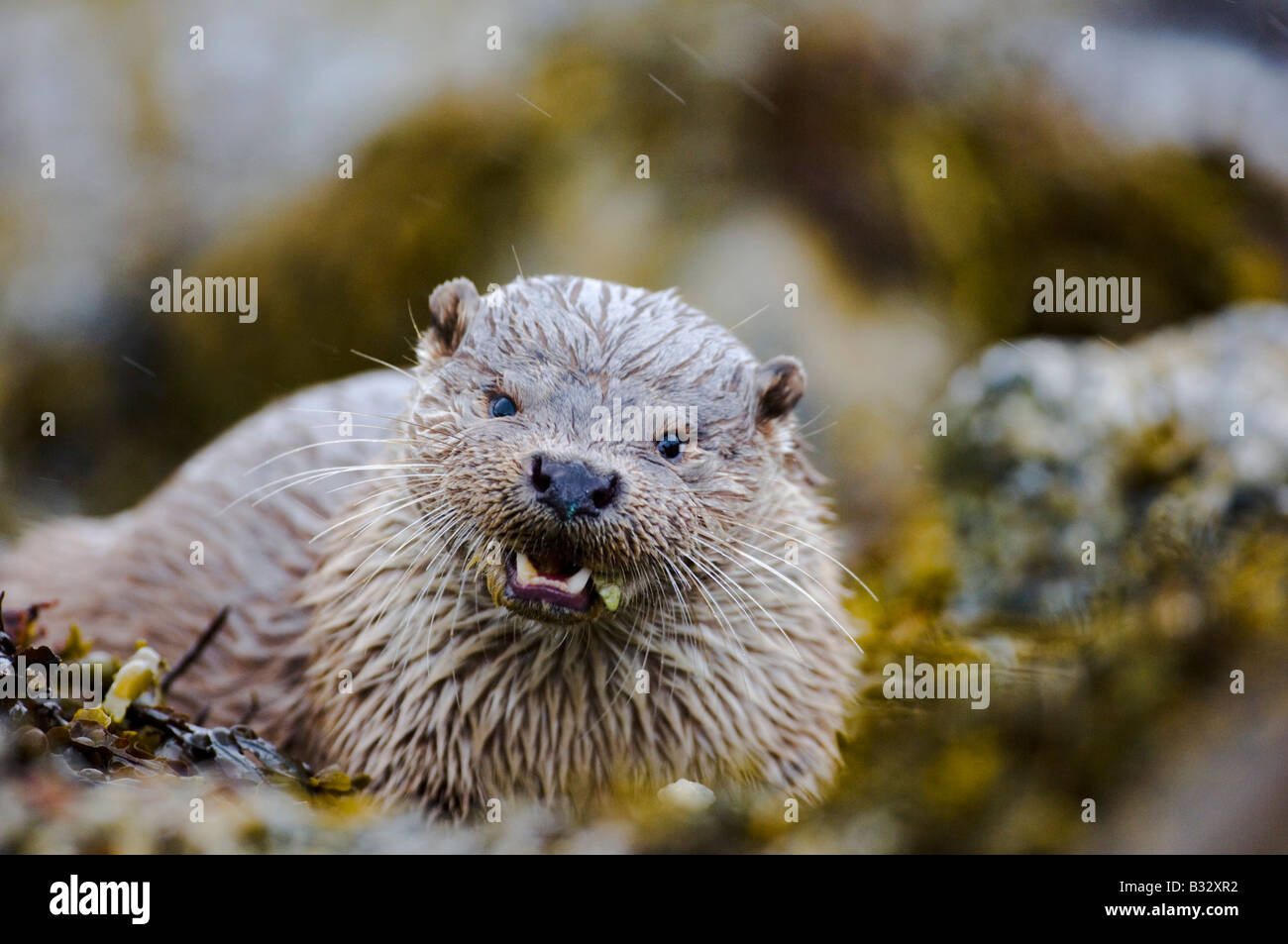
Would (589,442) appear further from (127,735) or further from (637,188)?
(637,188)

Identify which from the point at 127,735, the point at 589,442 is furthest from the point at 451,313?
the point at 127,735

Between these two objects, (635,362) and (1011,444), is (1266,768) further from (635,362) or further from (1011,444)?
(1011,444)

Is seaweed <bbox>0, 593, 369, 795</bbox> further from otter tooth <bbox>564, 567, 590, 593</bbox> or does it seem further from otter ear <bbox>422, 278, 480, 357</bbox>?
otter ear <bbox>422, 278, 480, 357</bbox>

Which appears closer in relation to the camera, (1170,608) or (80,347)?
(1170,608)

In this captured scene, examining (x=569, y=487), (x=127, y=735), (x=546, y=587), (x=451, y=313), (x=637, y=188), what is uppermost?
(x=637, y=188)

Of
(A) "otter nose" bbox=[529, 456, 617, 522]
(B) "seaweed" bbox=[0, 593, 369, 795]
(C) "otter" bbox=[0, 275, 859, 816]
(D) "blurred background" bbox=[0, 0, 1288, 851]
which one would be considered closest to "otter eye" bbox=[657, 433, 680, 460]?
(C) "otter" bbox=[0, 275, 859, 816]

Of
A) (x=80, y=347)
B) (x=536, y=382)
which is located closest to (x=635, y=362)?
(x=536, y=382)

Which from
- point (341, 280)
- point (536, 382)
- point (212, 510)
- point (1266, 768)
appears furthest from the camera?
point (341, 280)

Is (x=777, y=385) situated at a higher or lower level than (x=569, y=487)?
higher
